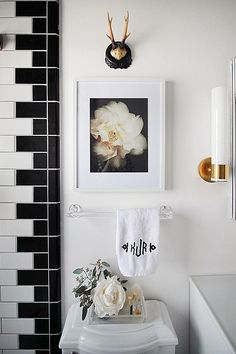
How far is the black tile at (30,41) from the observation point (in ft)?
4.10

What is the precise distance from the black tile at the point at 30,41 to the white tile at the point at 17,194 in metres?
0.69

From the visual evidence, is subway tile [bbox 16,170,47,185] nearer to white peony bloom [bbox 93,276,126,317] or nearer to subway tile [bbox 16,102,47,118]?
subway tile [bbox 16,102,47,118]

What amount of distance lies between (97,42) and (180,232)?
104 centimetres

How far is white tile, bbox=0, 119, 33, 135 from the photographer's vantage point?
1.26 meters

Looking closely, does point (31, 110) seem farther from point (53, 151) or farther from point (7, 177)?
point (7, 177)

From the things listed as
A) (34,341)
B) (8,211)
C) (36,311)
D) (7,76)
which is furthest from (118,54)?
(34,341)

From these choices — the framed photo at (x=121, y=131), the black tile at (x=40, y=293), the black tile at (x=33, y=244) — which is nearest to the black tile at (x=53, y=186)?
the framed photo at (x=121, y=131)

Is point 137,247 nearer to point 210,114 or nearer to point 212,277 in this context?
point 212,277

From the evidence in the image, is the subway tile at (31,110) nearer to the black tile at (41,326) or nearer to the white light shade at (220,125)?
the white light shade at (220,125)

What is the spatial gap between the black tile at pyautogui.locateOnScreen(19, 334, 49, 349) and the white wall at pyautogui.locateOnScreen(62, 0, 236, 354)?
0.63 feet

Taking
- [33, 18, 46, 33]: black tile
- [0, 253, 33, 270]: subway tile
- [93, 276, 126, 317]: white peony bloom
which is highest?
[33, 18, 46, 33]: black tile

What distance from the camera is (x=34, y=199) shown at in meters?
1.28

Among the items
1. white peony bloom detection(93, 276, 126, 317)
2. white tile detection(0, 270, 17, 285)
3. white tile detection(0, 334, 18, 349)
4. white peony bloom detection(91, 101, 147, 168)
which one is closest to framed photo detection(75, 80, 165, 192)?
white peony bloom detection(91, 101, 147, 168)

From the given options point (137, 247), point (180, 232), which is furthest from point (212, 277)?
point (137, 247)
